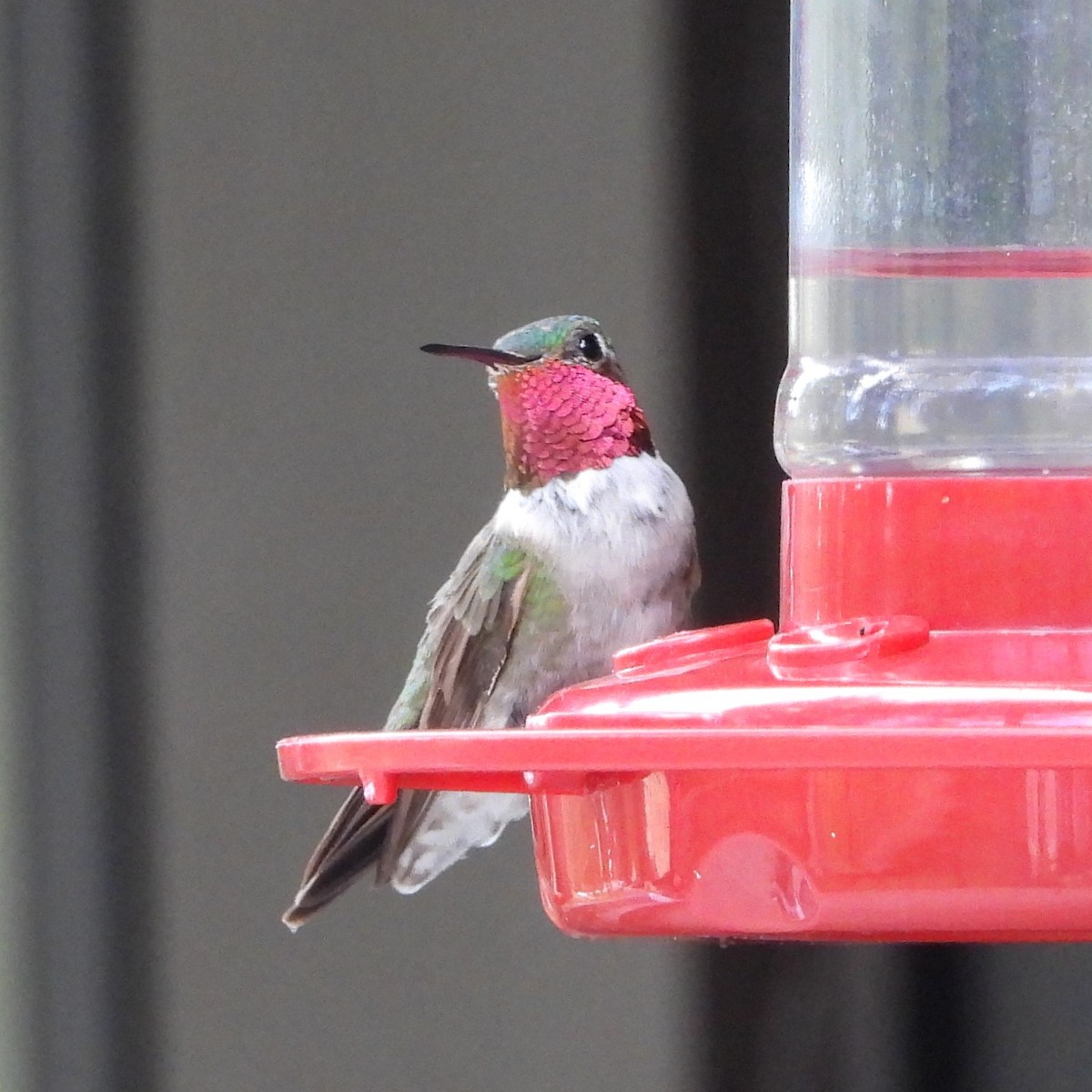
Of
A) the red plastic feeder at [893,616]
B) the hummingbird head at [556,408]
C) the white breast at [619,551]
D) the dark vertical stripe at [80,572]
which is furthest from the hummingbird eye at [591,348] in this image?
the dark vertical stripe at [80,572]

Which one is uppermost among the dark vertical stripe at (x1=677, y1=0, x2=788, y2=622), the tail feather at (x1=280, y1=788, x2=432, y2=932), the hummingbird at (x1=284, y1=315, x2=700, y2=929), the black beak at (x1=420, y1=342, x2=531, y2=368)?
the dark vertical stripe at (x1=677, y1=0, x2=788, y2=622)

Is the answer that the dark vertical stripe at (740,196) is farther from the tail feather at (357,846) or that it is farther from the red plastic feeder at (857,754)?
the red plastic feeder at (857,754)

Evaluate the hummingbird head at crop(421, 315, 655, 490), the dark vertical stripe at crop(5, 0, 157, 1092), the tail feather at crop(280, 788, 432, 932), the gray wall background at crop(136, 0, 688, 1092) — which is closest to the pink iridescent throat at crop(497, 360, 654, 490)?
the hummingbird head at crop(421, 315, 655, 490)

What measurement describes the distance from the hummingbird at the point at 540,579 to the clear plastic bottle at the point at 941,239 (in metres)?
0.55

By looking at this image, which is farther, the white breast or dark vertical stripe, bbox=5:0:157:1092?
dark vertical stripe, bbox=5:0:157:1092

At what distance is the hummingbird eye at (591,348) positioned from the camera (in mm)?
2523

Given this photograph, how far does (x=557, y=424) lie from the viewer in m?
2.49

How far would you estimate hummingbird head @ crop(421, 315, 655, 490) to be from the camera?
2.49 metres

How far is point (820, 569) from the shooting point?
1.45 m

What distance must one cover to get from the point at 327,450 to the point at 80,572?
0.45m

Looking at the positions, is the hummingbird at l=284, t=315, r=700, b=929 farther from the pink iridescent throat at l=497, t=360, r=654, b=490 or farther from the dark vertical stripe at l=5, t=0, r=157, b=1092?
the dark vertical stripe at l=5, t=0, r=157, b=1092

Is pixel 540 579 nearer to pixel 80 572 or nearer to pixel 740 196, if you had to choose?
pixel 740 196

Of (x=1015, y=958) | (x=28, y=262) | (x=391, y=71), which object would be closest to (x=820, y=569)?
(x=1015, y=958)

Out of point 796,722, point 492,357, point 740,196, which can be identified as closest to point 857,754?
point 796,722
